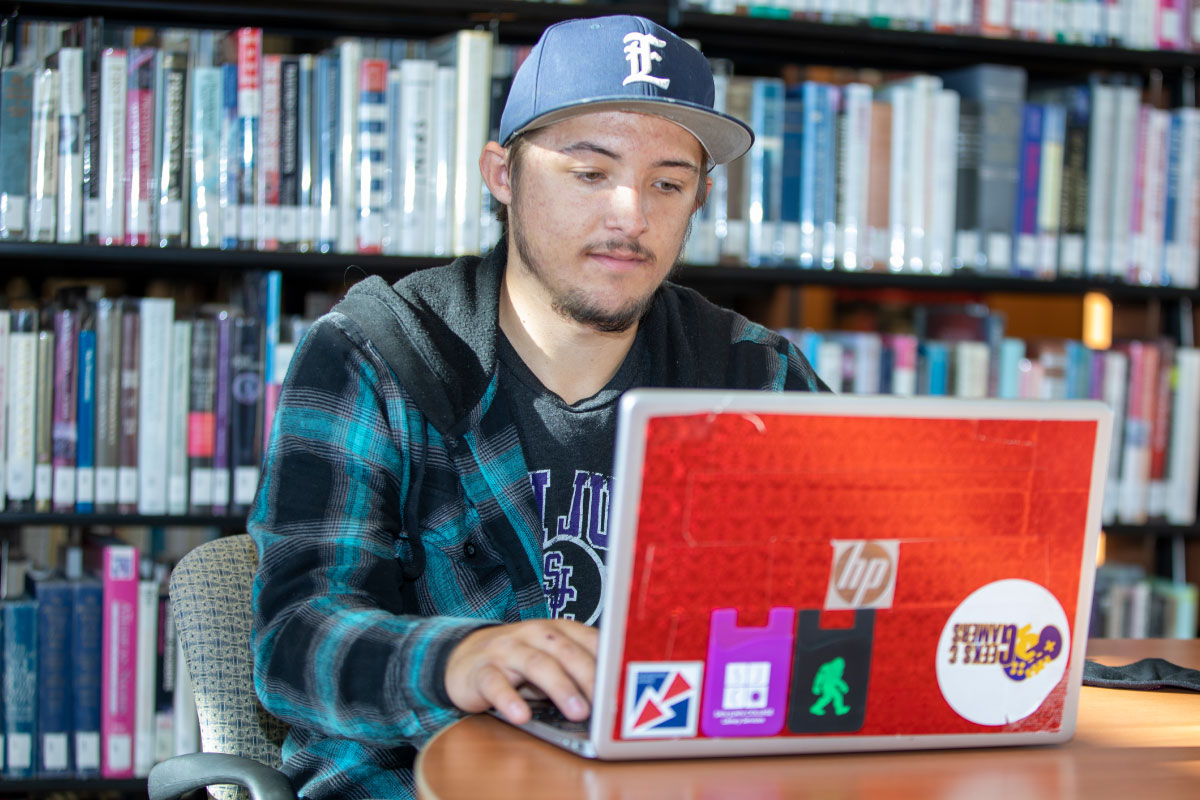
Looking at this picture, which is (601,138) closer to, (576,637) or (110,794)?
(576,637)

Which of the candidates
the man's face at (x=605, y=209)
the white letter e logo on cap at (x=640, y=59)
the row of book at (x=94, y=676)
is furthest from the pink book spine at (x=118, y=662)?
the white letter e logo on cap at (x=640, y=59)

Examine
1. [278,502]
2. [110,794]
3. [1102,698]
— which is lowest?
[110,794]

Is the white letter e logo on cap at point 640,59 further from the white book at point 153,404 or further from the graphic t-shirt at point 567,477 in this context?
the white book at point 153,404

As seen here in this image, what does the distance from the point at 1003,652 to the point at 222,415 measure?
4.86ft

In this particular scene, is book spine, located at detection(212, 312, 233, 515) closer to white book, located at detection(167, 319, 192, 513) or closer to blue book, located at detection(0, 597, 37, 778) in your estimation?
white book, located at detection(167, 319, 192, 513)

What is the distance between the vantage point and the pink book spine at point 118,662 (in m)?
1.94

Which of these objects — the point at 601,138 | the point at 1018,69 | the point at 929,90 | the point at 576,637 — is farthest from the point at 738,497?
the point at 1018,69

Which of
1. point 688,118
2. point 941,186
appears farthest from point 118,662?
point 941,186

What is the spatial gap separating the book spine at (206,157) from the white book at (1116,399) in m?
1.64

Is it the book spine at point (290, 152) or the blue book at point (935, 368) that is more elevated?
the book spine at point (290, 152)

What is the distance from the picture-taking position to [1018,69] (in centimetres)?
229

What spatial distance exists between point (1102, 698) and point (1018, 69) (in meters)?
1.58

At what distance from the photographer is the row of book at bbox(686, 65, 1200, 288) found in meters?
2.15

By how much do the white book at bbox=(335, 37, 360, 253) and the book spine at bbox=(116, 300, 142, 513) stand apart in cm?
35
